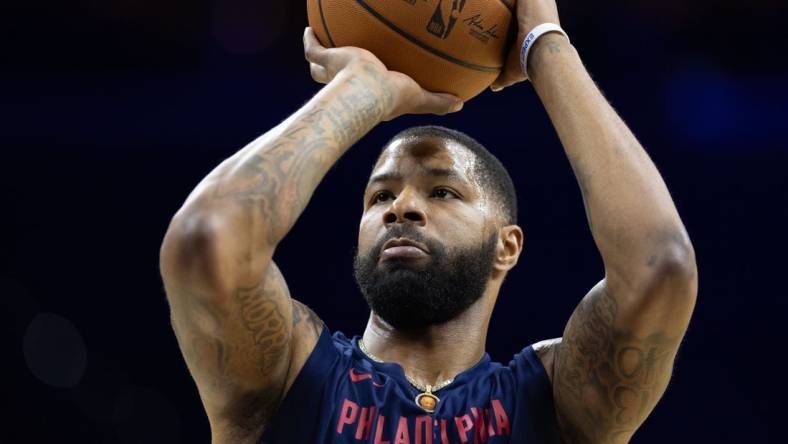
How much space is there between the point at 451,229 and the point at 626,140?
0.61m

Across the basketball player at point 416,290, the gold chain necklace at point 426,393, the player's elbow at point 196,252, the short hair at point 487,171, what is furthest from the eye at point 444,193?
the player's elbow at point 196,252

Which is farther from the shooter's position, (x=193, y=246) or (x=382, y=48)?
(x=382, y=48)

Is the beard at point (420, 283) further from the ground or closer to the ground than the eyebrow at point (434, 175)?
closer to the ground

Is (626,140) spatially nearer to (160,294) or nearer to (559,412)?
(559,412)

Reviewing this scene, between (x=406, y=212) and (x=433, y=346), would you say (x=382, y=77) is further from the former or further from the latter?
(x=433, y=346)

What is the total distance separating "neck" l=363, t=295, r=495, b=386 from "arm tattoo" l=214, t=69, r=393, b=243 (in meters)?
0.69

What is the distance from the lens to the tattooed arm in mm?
2111

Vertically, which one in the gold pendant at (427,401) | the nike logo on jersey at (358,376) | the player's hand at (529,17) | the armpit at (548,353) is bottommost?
the gold pendant at (427,401)

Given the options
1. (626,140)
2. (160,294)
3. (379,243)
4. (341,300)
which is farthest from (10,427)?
(626,140)

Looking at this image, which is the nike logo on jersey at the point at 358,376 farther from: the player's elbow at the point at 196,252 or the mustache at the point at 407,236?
the player's elbow at the point at 196,252

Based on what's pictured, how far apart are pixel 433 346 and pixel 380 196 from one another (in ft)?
1.60

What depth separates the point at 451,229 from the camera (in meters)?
2.78

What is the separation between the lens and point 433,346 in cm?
281

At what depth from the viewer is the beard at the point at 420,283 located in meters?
2.71
